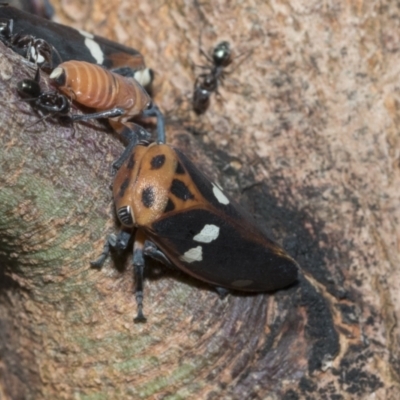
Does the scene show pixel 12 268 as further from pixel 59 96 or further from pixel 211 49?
pixel 211 49

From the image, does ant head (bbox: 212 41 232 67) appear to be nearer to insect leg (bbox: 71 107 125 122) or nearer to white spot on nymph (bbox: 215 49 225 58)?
white spot on nymph (bbox: 215 49 225 58)

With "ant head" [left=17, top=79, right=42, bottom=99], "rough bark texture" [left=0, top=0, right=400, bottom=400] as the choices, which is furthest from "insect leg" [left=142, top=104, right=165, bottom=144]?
"ant head" [left=17, top=79, right=42, bottom=99]

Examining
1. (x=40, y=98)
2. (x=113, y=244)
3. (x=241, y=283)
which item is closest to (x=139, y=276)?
(x=113, y=244)

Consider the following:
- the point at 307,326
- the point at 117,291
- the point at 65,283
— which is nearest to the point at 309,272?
the point at 307,326

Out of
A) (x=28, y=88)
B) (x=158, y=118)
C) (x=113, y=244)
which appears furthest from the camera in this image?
(x=158, y=118)

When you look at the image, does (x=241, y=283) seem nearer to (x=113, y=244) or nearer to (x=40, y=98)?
(x=113, y=244)

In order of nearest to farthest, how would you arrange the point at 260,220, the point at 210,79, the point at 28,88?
1. the point at 28,88
2. the point at 260,220
3. the point at 210,79

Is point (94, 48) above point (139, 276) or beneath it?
above
